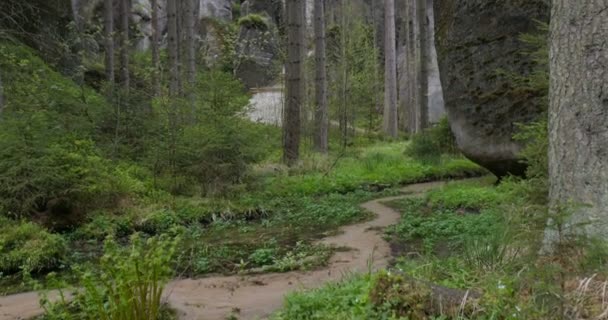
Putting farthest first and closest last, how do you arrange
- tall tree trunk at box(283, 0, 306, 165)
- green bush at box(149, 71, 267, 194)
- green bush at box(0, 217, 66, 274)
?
tall tree trunk at box(283, 0, 306, 165) < green bush at box(149, 71, 267, 194) < green bush at box(0, 217, 66, 274)

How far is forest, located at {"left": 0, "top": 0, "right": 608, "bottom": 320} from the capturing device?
11.1 ft

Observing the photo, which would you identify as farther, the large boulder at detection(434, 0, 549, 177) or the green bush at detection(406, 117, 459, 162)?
the green bush at detection(406, 117, 459, 162)

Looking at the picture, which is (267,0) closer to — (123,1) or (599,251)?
(123,1)

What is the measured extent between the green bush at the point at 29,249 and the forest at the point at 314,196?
1.0 inches

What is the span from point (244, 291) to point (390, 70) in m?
18.9

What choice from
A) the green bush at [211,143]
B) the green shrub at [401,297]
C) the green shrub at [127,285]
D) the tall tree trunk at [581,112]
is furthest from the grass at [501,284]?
the green bush at [211,143]

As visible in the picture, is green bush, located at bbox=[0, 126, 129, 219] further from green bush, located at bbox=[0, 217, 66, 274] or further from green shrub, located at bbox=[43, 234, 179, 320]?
green shrub, located at bbox=[43, 234, 179, 320]

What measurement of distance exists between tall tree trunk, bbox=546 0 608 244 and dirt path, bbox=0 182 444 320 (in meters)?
1.57

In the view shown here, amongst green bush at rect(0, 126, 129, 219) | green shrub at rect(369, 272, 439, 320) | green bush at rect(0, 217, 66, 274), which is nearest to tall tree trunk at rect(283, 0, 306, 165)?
green bush at rect(0, 126, 129, 219)

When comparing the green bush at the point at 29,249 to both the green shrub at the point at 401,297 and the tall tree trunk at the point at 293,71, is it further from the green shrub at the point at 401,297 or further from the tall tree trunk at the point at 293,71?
the tall tree trunk at the point at 293,71

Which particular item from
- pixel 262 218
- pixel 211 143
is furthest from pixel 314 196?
pixel 211 143

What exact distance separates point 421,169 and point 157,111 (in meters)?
6.57

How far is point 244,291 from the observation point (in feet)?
16.7

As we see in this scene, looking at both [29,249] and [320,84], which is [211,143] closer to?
[29,249]
